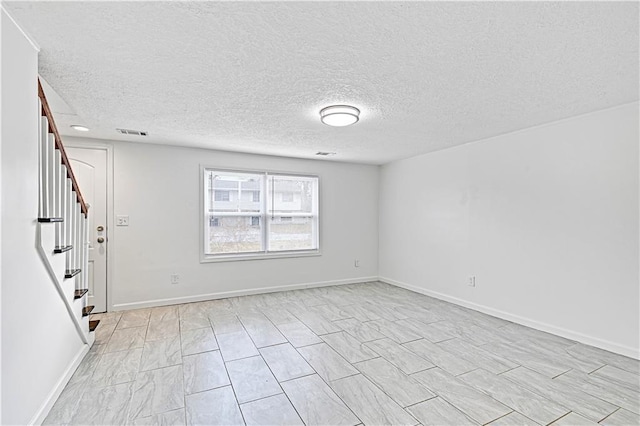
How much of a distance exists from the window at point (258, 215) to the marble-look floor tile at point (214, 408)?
2.64 metres

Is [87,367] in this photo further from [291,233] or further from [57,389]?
[291,233]

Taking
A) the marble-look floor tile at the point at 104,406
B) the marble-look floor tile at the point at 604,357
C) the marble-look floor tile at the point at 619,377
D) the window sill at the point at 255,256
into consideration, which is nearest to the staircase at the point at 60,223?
the marble-look floor tile at the point at 104,406

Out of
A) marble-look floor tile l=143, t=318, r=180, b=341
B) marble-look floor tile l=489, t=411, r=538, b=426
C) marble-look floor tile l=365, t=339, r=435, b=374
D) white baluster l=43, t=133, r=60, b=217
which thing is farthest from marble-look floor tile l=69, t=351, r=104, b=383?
marble-look floor tile l=489, t=411, r=538, b=426

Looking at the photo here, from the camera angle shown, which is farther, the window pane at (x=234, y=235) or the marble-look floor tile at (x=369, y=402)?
the window pane at (x=234, y=235)

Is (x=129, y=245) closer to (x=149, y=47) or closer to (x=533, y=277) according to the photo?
(x=149, y=47)

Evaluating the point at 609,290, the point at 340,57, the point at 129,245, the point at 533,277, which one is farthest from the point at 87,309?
the point at 609,290

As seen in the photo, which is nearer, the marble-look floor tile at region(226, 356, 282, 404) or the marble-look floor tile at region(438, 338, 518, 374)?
the marble-look floor tile at region(226, 356, 282, 404)

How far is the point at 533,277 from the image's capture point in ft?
11.3

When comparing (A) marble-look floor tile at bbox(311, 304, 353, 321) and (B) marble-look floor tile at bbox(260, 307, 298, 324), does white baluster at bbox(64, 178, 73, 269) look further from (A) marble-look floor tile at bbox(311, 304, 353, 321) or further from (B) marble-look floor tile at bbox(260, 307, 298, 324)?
(A) marble-look floor tile at bbox(311, 304, 353, 321)

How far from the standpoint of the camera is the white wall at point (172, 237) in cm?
Answer: 410

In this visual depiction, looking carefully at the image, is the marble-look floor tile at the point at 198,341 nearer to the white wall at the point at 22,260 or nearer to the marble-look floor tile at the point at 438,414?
the white wall at the point at 22,260

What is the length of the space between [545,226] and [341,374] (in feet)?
8.85

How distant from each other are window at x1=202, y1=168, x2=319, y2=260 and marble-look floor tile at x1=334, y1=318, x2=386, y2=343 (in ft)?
6.14

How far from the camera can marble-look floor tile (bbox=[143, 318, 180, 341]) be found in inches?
125
